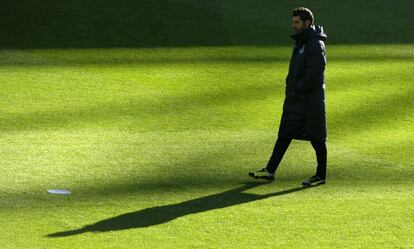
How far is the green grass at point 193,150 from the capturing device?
29.5ft

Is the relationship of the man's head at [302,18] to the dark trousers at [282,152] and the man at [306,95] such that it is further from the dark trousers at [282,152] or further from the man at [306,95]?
the dark trousers at [282,152]

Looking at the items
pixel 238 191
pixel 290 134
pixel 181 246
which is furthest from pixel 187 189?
pixel 181 246

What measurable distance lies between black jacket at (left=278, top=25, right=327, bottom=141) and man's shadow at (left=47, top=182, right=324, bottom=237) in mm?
571

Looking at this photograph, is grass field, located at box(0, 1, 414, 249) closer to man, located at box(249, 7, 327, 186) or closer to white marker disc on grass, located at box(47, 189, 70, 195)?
white marker disc on grass, located at box(47, 189, 70, 195)

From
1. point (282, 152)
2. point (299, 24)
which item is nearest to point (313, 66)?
point (299, 24)

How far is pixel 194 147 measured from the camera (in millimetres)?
11781

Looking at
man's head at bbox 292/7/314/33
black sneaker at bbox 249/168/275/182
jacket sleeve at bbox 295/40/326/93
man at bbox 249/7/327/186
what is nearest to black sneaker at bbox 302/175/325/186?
man at bbox 249/7/327/186

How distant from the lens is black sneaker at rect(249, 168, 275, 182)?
10539 millimetres

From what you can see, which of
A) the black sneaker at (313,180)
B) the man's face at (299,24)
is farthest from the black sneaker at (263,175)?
the man's face at (299,24)

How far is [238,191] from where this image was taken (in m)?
10.2

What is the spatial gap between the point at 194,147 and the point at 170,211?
2.37 meters

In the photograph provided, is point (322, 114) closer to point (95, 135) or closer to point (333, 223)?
point (333, 223)

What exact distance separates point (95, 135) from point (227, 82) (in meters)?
3.17

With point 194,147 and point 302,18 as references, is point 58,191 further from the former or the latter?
point 302,18
